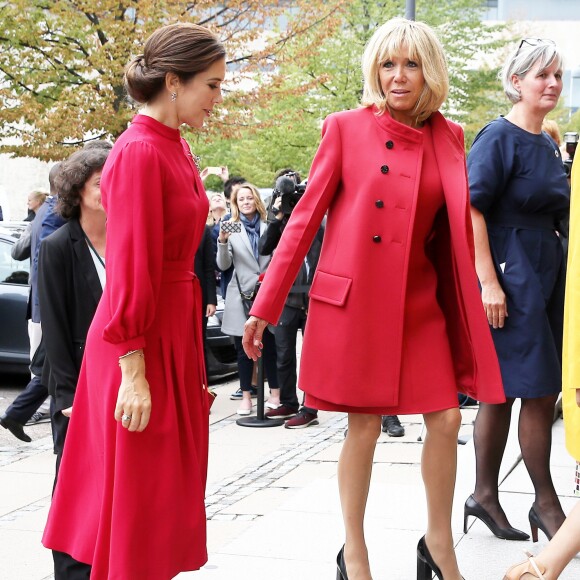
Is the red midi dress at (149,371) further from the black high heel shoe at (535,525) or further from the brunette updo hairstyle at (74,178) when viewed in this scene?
the black high heel shoe at (535,525)

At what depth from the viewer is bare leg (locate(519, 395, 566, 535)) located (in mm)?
4535

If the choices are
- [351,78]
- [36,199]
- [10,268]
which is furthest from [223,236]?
[351,78]

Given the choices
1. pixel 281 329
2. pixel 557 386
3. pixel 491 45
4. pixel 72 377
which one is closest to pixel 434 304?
pixel 557 386

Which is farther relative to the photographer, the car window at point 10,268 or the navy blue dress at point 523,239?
the car window at point 10,268

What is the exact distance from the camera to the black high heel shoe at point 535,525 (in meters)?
4.50

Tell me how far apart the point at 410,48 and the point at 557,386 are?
165 cm

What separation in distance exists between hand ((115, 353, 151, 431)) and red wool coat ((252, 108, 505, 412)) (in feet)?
2.20

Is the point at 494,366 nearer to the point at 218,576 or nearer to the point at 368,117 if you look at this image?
the point at 368,117

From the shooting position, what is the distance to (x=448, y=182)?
3.80 m

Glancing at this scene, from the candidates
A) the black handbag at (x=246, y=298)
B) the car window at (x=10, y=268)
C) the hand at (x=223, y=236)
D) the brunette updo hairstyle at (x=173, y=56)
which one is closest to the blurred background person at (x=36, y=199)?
the car window at (x=10, y=268)

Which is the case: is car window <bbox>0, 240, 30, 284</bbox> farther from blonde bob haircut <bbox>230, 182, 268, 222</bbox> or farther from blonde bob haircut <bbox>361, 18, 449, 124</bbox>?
blonde bob haircut <bbox>361, 18, 449, 124</bbox>

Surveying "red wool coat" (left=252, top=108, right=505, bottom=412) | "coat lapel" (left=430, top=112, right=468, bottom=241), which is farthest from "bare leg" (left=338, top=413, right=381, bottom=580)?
"coat lapel" (left=430, top=112, right=468, bottom=241)

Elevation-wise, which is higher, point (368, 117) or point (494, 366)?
point (368, 117)

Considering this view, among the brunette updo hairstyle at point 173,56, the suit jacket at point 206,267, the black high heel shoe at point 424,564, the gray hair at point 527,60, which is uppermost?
the gray hair at point 527,60
